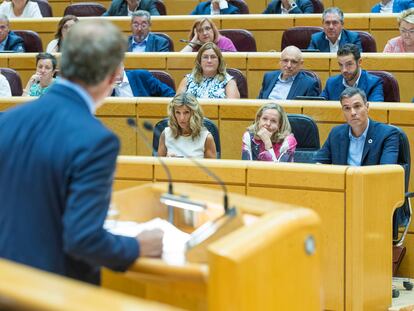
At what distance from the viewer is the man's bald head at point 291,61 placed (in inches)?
209

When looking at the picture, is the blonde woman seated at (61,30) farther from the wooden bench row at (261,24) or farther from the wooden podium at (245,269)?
the wooden podium at (245,269)

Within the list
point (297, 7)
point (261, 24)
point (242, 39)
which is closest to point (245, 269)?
point (242, 39)

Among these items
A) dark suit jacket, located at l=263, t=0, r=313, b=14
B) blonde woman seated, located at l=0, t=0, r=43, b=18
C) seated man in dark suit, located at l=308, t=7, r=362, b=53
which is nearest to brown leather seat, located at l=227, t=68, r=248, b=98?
seated man in dark suit, located at l=308, t=7, r=362, b=53

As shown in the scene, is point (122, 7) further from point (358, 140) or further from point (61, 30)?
point (358, 140)

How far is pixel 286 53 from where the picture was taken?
5.32 metres

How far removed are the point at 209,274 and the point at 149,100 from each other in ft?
10.5

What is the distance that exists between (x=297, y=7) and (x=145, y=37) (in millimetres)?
1303

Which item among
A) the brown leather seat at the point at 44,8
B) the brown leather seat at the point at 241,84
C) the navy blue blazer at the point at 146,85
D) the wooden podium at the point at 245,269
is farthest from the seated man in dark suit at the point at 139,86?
the wooden podium at the point at 245,269

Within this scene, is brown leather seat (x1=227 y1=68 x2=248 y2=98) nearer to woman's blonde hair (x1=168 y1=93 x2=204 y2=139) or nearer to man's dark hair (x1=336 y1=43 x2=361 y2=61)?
man's dark hair (x1=336 y1=43 x2=361 y2=61)

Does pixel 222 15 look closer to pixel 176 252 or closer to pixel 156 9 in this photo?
pixel 156 9

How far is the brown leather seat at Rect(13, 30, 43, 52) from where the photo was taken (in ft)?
22.3

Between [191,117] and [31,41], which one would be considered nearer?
[191,117]

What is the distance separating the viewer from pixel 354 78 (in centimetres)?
516

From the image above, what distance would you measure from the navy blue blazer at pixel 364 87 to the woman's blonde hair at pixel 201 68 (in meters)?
0.59
